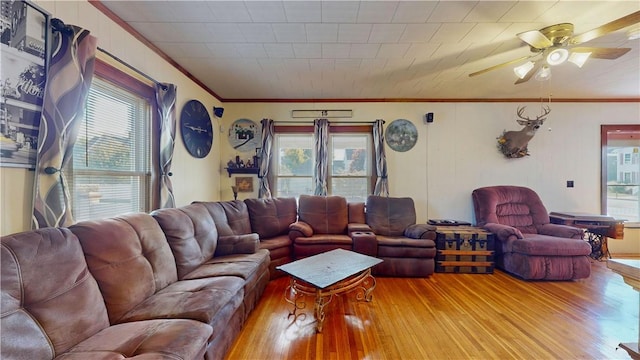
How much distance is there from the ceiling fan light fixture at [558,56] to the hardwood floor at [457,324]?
2414 millimetres

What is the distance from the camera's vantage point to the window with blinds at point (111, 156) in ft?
6.26

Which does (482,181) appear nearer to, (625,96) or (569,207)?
(569,207)

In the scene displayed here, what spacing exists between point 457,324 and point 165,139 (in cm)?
346

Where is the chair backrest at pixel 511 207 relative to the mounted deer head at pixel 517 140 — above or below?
below

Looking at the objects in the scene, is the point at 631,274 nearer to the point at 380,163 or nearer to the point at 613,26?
the point at 613,26

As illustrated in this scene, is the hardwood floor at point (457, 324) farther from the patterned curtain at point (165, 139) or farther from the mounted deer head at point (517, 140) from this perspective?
the mounted deer head at point (517, 140)

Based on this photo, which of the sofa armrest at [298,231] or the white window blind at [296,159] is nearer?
the sofa armrest at [298,231]

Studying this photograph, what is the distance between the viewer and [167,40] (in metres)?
2.44

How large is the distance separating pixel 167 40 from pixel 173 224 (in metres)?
1.85

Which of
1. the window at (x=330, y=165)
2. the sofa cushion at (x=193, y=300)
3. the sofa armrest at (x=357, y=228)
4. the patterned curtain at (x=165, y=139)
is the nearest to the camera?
the sofa cushion at (x=193, y=300)

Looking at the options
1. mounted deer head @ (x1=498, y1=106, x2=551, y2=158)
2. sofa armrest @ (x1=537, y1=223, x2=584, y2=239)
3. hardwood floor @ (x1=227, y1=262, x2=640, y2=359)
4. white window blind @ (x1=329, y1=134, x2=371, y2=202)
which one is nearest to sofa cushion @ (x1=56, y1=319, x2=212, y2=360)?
hardwood floor @ (x1=227, y1=262, x2=640, y2=359)

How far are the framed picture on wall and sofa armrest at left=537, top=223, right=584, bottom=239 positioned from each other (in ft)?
18.3

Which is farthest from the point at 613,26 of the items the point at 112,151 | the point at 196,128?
the point at 196,128

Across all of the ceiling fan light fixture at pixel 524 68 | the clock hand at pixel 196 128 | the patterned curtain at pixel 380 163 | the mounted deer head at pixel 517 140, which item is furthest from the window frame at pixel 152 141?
the mounted deer head at pixel 517 140
